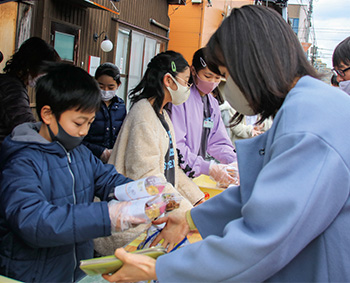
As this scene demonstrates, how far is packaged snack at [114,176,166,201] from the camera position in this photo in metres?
1.58

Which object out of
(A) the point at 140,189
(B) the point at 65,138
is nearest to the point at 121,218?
(A) the point at 140,189

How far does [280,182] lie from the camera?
102cm

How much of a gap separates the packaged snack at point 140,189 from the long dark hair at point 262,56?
60 centimetres

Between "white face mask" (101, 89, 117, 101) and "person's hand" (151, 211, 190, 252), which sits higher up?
"white face mask" (101, 89, 117, 101)

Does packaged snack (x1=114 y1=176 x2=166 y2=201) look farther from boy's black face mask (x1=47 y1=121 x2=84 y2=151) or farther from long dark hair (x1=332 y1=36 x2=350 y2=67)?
long dark hair (x1=332 y1=36 x2=350 y2=67)

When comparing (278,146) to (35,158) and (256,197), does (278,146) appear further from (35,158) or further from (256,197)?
(35,158)

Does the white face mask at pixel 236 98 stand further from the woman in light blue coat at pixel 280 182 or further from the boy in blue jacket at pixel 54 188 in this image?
the boy in blue jacket at pixel 54 188

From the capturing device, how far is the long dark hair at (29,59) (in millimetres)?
2832

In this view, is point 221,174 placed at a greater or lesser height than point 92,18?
lesser

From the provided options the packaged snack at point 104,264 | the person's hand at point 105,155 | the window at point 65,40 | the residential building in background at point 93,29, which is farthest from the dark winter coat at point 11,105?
the window at point 65,40

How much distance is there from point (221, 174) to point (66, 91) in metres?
1.69

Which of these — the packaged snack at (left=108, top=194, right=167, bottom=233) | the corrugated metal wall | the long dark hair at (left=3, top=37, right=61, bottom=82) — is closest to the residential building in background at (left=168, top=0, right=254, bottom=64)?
the corrugated metal wall

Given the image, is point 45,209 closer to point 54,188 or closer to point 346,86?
point 54,188

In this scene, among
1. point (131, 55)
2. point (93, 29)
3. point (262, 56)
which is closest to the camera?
point (262, 56)
